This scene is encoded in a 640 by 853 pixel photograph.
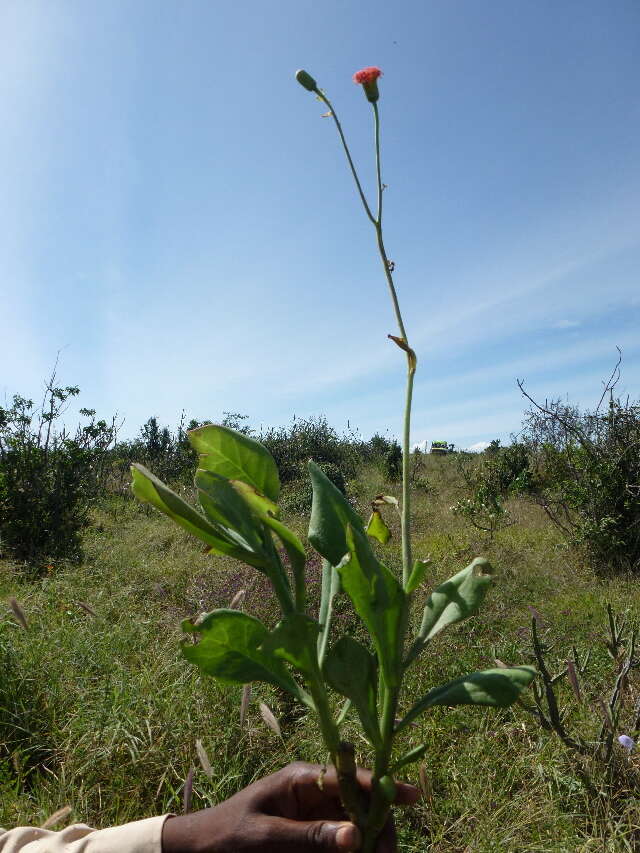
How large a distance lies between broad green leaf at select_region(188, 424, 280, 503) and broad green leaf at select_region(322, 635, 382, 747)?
218 millimetres

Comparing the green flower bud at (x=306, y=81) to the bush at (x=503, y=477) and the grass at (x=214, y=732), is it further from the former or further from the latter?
the bush at (x=503, y=477)

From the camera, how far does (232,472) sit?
748mm

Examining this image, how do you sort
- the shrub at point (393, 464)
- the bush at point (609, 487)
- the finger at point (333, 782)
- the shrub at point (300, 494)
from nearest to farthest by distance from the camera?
1. the finger at point (333, 782)
2. the bush at point (609, 487)
3. the shrub at point (300, 494)
4. the shrub at point (393, 464)

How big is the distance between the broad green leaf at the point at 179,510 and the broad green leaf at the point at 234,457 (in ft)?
0.28

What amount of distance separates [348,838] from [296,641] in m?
0.36

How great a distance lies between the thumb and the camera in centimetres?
74

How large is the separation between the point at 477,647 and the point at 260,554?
3.03m

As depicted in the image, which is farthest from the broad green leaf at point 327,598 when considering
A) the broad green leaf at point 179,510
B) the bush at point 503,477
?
the bush at point 503,477

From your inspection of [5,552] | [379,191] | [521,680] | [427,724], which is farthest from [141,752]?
[5,552]

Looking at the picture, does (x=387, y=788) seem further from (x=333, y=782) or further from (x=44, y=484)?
(x=44, y=484)

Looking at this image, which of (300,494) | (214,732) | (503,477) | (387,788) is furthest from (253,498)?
(503,477)

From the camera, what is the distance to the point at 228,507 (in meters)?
0.67

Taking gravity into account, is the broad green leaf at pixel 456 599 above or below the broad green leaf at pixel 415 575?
below

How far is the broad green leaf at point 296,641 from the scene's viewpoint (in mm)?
577
